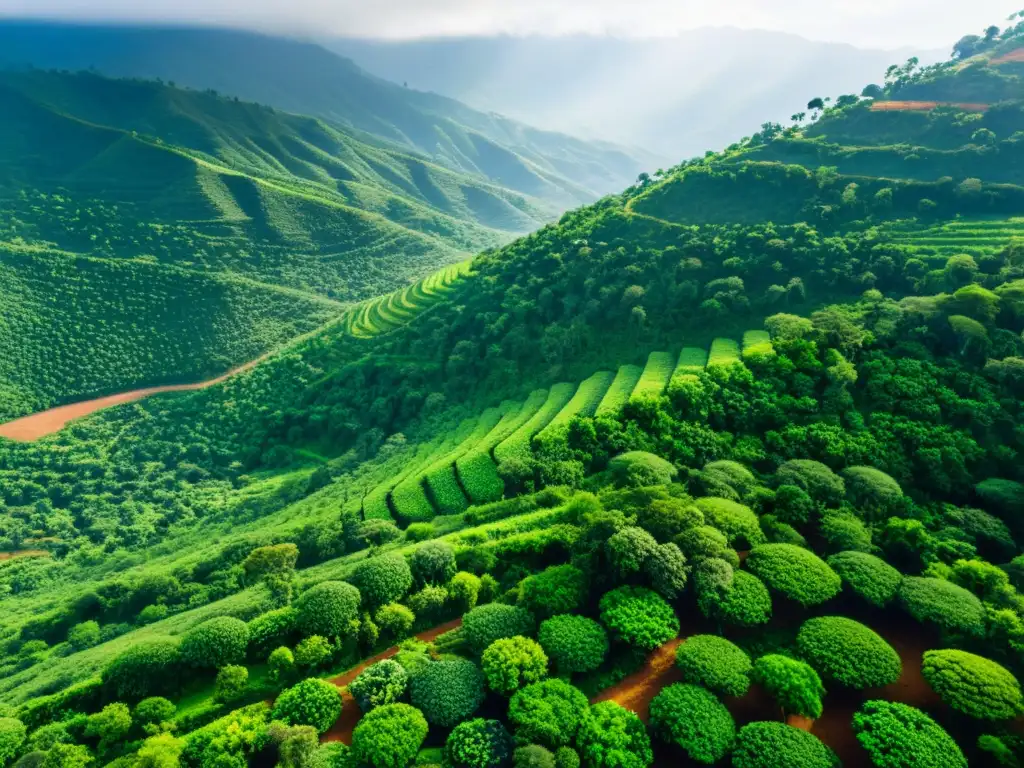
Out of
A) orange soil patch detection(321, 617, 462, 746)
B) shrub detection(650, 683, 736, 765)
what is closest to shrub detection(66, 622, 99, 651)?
orange soil patch detection(321, 617, 462, 746)

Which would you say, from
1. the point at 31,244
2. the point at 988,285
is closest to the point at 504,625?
the point at 988,285

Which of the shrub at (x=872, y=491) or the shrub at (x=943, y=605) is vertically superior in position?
the shrub at (x=872, y=491)

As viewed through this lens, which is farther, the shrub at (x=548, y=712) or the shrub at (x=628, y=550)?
the shrub at (x=628, y=550)

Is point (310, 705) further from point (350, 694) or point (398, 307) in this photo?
point (398, 307)

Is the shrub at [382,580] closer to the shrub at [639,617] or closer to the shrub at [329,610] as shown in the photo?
the shrub at [329,610]

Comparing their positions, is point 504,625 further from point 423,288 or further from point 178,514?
point 423,288

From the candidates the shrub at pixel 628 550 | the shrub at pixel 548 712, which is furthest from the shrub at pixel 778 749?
the shrub at pixel 628 550
